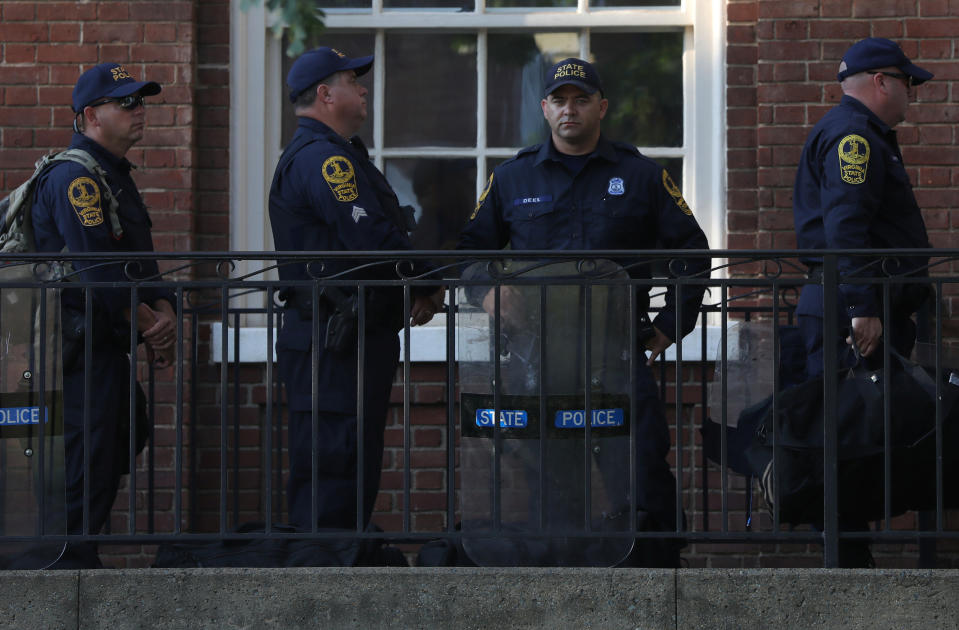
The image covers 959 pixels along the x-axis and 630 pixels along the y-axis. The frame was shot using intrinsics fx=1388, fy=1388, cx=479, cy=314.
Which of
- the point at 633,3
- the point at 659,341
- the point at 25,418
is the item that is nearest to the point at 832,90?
the point at 633,3

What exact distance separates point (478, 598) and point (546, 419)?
0.59m

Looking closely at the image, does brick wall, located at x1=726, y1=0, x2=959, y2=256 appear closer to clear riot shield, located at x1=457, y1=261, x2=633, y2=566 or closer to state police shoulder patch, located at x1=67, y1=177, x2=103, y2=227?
clear riot shield, located at x1=457, y1=261, x2=633, y2=566

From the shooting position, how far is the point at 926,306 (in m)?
5.30

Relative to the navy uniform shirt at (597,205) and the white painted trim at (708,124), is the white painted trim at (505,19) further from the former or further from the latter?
the navy uniform shirt at (597,205)

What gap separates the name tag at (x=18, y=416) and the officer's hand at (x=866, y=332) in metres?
2.69

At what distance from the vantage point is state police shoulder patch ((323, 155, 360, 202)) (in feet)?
15.5

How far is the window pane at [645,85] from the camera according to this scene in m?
6.52

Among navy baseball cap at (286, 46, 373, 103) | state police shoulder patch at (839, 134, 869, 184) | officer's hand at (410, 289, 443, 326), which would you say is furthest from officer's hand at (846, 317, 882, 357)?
navy baseball cap at (286, 46, 373, 103)

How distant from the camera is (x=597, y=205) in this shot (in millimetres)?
5133

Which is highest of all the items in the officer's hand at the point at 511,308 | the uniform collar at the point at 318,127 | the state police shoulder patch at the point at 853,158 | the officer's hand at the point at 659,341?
the uniform collar at the point at 318,127

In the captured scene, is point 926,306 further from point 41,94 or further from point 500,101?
point 41,94

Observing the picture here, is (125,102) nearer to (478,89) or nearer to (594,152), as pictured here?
(594,152)

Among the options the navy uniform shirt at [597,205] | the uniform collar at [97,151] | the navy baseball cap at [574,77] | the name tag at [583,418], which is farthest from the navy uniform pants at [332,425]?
the navy baseball cap at [574,77]

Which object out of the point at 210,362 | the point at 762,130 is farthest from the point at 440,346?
the point at 762,130
